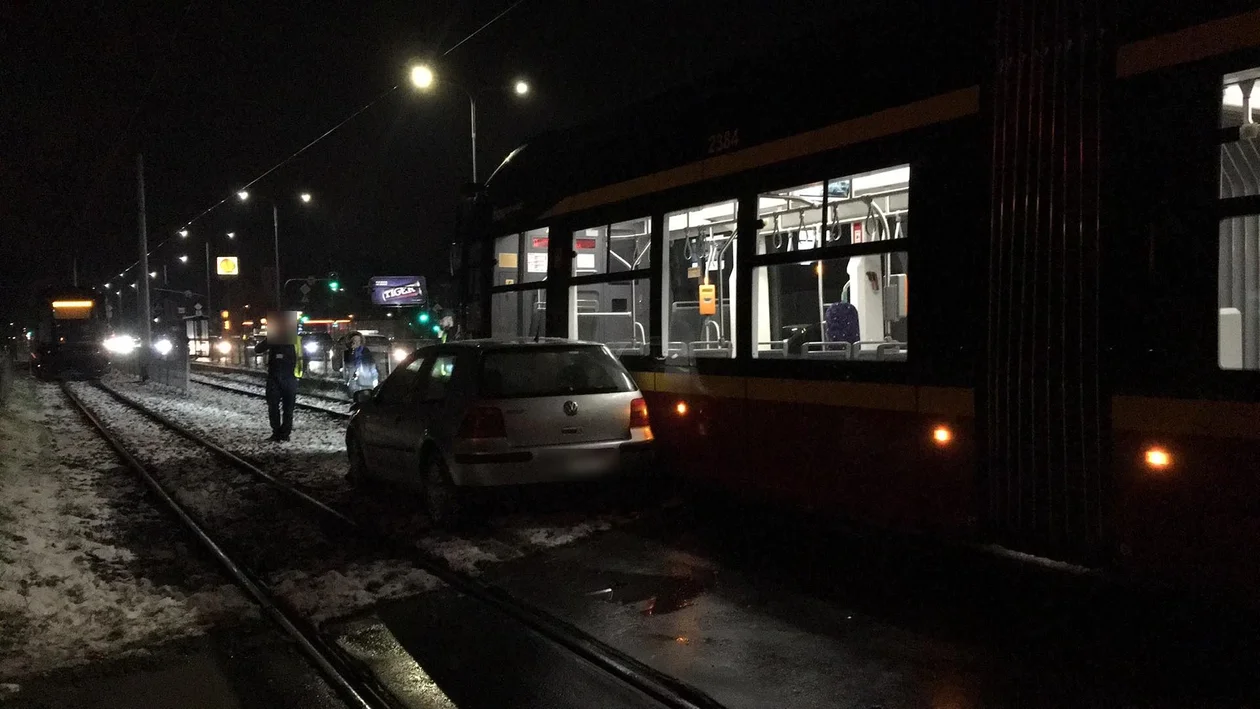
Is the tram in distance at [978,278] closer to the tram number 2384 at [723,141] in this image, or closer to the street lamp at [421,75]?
the tram number 2384 at [723,141]

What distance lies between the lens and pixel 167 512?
9508mm

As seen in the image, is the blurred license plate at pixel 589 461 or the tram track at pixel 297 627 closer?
the tram track at pixel 297 627

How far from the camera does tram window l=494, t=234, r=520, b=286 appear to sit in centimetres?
1130

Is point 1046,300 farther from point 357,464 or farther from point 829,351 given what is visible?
point 357,464

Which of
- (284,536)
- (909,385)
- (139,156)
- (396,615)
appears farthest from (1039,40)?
(139,156)

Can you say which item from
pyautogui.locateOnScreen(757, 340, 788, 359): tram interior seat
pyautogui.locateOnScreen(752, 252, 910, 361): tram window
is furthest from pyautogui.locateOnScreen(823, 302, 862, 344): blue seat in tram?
pyautogui.locateOnScreen(757, 340, 788, 359): tram interior seat

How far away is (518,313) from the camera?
1126cm

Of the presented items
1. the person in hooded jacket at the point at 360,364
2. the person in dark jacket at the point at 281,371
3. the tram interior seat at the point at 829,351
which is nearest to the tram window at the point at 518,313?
the tram interior seat at the point at 829,351

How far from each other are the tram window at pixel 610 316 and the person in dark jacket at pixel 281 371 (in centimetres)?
660

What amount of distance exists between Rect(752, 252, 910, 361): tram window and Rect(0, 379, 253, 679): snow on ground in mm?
4279

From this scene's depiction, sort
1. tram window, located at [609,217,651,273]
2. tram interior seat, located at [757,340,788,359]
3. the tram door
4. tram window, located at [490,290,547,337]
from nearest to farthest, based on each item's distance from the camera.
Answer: the tram door
tram interior seat, located at [757,340,788,359]
tram window, located at [609,217,651,273]
tram window, located at [490,290,547,337]

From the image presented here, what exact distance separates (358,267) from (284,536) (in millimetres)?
104759

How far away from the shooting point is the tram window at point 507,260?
1130 centimetres

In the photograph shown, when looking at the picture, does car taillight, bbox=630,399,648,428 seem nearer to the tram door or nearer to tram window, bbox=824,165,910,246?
tram window, bbox=824,165,910,246
